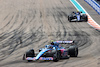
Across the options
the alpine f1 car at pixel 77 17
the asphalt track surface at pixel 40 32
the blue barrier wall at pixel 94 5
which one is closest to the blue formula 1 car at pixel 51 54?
the asphalt track surface at pixel 40 32

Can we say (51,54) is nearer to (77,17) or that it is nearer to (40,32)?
(40,32)

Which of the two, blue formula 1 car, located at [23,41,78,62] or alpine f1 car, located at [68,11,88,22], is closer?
blue formula 1 car, located at [23,41,78,62]

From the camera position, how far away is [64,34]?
2012cm

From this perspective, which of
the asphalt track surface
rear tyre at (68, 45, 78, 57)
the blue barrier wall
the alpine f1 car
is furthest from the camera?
the blue barrier wall

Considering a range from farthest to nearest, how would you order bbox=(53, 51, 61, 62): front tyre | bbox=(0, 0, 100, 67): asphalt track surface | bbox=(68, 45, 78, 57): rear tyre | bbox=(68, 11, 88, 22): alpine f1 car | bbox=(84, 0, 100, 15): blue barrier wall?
bbox=(84, 0, 100, 15): blue barrier wall → bbox=(68, 11, 88, 22): alpine f1 car → bbox=(68, 45, 78, 57): rear tyre → bbox=(0, 0, 100, 67): asphalt track surface → bbox=(53, 51, 61, 62): front tyre

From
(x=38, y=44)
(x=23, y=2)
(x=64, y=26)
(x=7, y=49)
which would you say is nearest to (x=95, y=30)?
(x=64, y=26)

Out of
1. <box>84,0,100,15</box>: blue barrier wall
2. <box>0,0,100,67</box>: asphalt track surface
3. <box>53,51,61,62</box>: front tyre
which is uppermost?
<box>84,0,100,15</box>: blue barrier wall

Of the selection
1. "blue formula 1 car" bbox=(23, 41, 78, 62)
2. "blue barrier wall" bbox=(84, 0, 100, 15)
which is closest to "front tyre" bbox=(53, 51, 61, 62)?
"blue formula 1 car" bbox=(23, 41, 78, 62)

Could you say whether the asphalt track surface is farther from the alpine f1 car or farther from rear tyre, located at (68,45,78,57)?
the alpine f1 car

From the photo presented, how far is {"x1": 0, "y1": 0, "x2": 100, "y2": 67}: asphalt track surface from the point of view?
1280cm

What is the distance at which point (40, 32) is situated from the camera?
824 inches

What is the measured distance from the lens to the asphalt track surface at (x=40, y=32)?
12798 mm

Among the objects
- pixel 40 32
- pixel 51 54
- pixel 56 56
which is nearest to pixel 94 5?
pixel 40 32

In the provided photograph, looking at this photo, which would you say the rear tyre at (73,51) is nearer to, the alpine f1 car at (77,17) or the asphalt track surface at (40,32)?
the asphalt track surface at (40,32)
